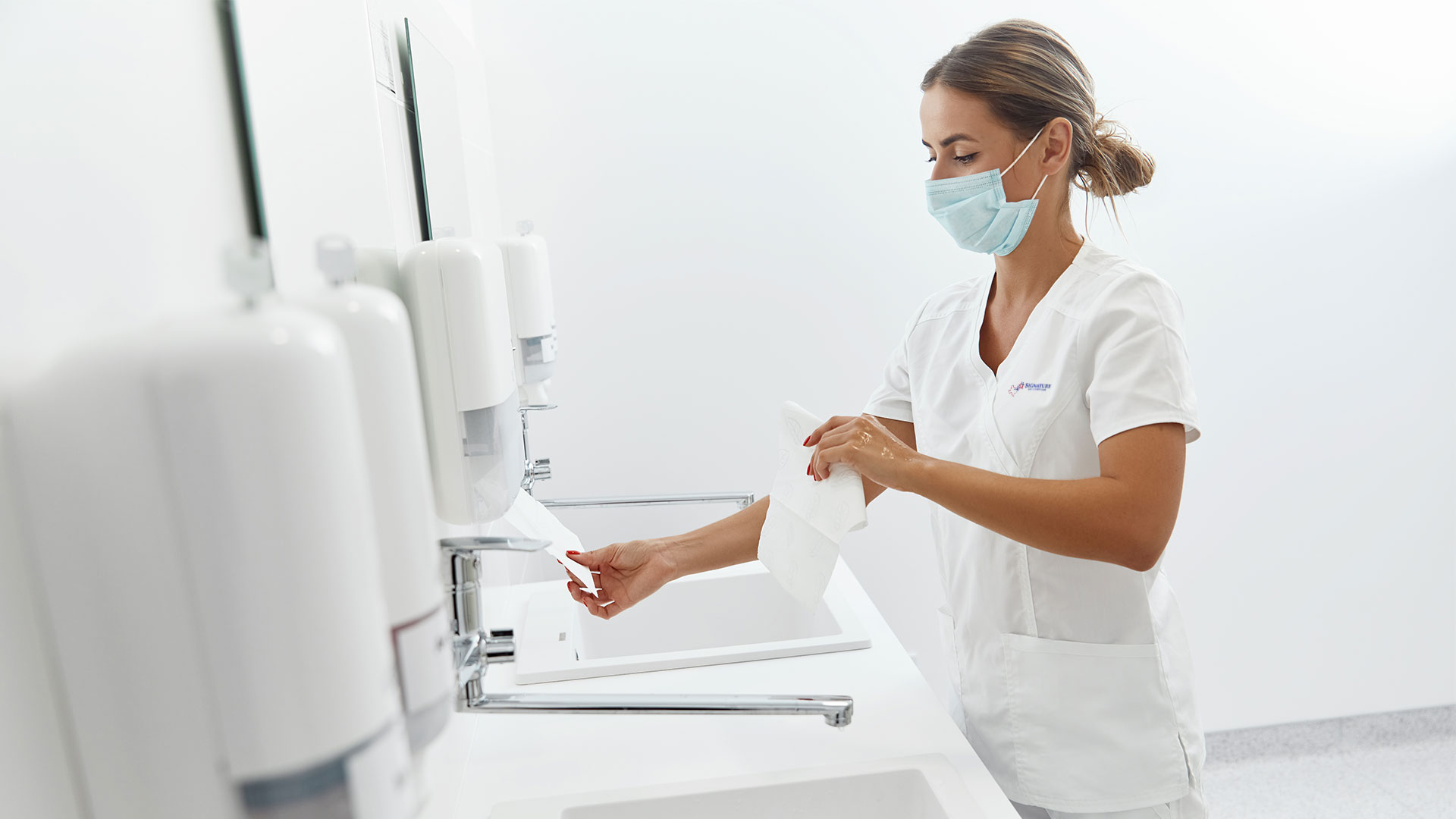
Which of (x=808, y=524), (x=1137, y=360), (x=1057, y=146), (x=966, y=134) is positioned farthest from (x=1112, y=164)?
(x=808, y=524)

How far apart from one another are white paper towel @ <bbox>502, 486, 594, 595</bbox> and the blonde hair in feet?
2.36

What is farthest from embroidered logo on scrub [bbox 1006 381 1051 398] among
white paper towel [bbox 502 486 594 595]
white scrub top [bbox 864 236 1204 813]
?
white paper towel [bbox 502 486 594 595]

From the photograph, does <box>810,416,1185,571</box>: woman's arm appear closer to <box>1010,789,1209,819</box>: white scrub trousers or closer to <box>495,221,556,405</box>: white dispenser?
<box>1010,789,1209,819</box>: white scrub trousers

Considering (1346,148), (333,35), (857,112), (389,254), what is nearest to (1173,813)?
(389,254)

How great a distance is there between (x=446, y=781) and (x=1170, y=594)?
898mm

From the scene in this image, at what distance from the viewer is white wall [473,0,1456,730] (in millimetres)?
2189

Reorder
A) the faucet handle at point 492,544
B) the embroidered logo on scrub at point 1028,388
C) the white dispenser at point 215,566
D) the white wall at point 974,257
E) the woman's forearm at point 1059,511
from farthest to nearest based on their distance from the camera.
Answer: the white wall at point 974,257 → the embroidered logo on scrub at point 1028,388 → the woman's forearm at point 1059,511 → the faucet handle at point 492,544 → the white dispenser at point 215,566

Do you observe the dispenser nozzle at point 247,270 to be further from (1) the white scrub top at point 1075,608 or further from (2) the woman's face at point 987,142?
(2) the woman's face at point 987,142

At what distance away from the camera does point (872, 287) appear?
91.5 inches

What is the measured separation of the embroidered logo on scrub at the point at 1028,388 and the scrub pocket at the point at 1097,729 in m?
0.30

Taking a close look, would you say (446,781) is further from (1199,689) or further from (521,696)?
(1199,689)

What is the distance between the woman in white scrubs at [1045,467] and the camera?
0.96 meters

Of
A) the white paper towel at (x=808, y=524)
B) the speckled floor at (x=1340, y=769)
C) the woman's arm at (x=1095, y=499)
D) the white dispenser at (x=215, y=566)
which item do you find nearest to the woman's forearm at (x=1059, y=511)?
the woman's arm at (x=1095, y=499)

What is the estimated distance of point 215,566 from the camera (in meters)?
0.29
